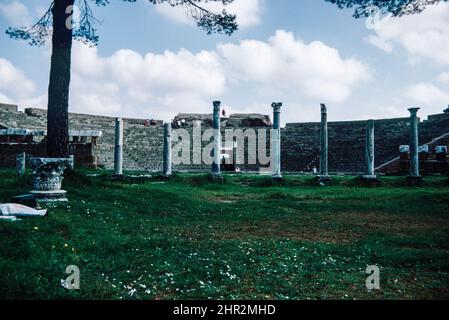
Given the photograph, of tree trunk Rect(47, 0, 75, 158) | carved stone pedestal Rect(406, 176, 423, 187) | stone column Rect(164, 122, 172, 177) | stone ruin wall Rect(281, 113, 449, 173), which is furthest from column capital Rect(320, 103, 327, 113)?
tree trunk Rect(47, 0, 75, 158)

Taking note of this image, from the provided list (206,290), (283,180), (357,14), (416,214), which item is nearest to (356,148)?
(283,180)

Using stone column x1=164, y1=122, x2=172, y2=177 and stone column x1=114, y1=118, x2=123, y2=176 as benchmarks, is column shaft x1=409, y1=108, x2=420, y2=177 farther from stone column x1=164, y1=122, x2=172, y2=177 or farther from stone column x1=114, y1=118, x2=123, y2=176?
stone column x1=114, y1=118, x2=123, y2=176

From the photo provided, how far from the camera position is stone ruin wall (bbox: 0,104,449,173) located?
2706 cm

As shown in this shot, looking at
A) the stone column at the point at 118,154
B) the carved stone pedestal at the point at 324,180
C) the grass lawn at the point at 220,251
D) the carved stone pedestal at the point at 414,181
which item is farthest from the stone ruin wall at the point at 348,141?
the grass lawn at the point at 220,251

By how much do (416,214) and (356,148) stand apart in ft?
68.2

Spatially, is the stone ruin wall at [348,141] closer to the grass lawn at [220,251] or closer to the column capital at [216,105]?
the column capital at [216,105]

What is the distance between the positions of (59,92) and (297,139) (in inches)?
996

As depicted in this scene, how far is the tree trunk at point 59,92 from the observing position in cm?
1009

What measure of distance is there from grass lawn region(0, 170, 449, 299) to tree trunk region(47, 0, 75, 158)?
1477 millimetres

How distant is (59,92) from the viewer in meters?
10.2
